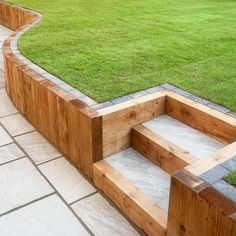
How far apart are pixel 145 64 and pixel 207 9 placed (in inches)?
126

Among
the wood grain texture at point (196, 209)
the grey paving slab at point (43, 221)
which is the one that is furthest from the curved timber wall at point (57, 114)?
the wood grain texture at point (196, 209)

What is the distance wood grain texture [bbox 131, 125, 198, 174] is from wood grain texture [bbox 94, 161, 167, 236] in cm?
27

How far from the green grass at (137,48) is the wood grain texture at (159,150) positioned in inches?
14.7

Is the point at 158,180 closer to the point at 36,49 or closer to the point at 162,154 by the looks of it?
the point at 162,154

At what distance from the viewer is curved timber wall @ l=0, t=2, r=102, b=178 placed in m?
2.11

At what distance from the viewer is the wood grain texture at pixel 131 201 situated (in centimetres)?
175

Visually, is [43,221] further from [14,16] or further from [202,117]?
[14,16]

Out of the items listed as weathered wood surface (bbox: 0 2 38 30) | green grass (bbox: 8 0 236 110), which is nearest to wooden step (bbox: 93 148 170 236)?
green grass (bbox: 8 0 236 110)

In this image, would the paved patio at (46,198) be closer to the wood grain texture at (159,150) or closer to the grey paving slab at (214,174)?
the wood grain texture at (159,150)

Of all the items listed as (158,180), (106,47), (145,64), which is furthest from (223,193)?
(106,47)

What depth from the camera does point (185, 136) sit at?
221 cm

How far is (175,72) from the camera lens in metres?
2.89

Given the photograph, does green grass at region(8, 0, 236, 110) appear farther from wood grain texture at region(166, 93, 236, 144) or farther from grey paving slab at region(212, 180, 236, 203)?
grey paving slab at region(212, 180, 236, 203)

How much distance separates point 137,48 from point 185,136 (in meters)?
1.55
